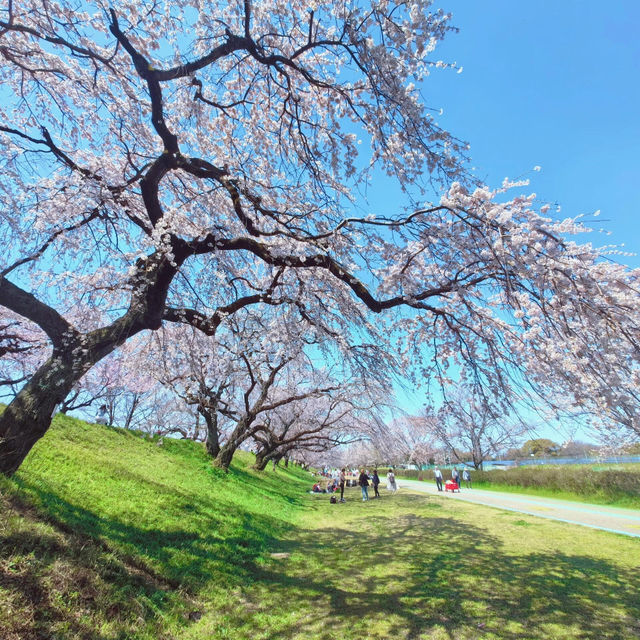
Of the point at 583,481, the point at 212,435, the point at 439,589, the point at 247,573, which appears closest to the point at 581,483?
the point at 583,481

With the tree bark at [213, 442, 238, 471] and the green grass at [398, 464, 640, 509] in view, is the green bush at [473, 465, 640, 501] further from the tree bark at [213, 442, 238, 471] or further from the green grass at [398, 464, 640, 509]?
the tree bark at [213, 442, 238, 471]

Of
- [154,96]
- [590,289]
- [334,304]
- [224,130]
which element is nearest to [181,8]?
[154,96]

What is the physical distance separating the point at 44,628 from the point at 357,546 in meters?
6.09

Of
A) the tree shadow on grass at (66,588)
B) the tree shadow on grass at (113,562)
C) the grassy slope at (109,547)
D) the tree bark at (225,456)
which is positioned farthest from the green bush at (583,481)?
the tree shadow on grass at (66,588)

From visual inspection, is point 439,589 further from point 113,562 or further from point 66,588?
point 66,588

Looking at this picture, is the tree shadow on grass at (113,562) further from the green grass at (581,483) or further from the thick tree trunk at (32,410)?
the green grass at (581,483)

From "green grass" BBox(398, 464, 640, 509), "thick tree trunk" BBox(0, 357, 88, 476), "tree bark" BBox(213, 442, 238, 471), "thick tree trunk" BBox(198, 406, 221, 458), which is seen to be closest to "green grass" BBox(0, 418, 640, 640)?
"thick tree trunk" BBox(0, 357, 88, 476)

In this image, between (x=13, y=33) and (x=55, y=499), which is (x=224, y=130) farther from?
(x=55, y=499)

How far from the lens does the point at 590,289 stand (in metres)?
3.25

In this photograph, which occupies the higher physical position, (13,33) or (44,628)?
(13,33)

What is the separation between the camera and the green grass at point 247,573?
3.21 meters

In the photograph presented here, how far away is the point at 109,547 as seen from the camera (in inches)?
162

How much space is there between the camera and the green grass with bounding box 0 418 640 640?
3.21 meters

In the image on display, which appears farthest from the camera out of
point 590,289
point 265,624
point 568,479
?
point 568,479
